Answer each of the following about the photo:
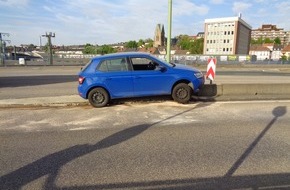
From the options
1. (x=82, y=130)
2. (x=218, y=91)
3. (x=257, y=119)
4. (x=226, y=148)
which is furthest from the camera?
(x=218, y=91)

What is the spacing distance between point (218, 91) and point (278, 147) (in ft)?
14.7

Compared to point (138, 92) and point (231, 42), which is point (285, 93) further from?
point (231, 42)

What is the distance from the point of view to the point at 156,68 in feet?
25.1

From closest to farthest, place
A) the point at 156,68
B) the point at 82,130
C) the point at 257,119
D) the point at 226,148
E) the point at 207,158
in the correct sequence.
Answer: the point at 207,158, the point at 226,148, the point at 82,130, the point at 257,119, the point at 156,68

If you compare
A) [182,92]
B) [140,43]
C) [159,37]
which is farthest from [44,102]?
[140,43]

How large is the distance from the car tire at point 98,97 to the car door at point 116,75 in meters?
0.20

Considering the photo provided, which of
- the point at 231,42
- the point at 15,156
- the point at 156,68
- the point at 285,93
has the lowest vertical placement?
the point at 15,156

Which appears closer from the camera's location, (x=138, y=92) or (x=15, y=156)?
(x=15, y=156)

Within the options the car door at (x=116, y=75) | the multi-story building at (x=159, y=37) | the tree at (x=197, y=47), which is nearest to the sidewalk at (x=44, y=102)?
the car door at (x=116, y=75)

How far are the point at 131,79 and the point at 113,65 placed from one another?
27.6 inches

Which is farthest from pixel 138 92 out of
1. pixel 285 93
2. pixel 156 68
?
pixel 285 93

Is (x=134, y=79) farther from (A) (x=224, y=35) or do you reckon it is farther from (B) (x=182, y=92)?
(A) (x=224, y=35)

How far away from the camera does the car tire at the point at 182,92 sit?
25.2ft

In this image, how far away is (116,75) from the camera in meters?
7.46
